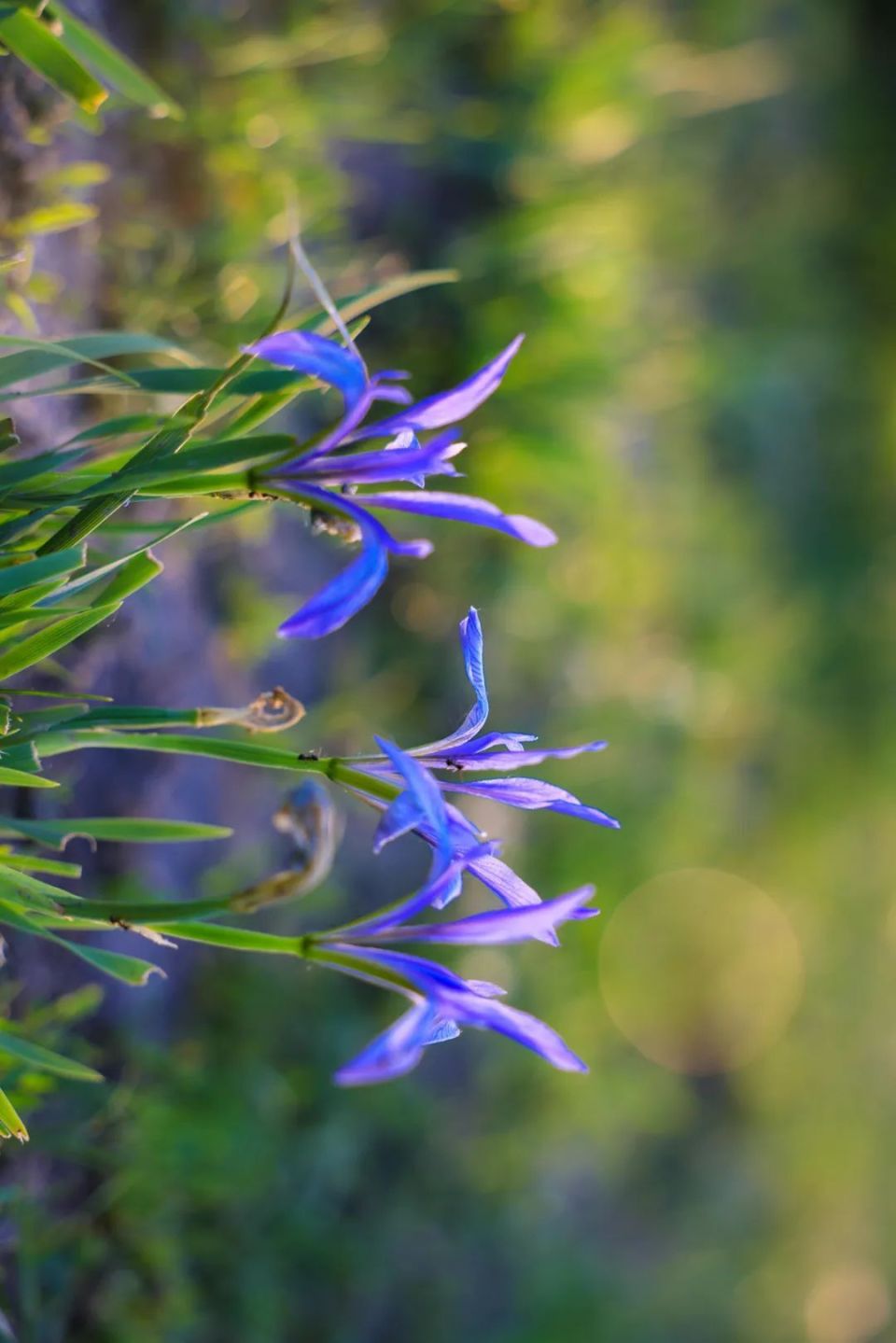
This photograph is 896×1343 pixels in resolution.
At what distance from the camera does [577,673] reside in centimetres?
Result: 191

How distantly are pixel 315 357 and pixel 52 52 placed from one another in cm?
30

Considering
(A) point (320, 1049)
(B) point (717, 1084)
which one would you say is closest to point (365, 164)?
(A) point (320, 1049)

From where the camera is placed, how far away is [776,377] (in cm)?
223

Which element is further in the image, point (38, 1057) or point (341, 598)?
point (38, 1057)

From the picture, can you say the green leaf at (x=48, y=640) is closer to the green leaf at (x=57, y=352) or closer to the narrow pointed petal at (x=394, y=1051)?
the green leaf at (x=57, y=352)

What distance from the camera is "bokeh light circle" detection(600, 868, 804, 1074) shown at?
8.27 feet

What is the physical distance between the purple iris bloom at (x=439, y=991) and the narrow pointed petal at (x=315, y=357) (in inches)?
8.7

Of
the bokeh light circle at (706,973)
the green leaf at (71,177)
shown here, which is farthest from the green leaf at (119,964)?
the bokeh light circle at (706,973)

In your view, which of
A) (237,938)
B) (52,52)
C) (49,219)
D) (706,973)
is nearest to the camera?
(237,938)

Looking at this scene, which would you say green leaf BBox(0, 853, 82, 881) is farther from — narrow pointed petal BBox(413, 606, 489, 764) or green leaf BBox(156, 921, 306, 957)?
narrow pointed petal BBox(413, 606, 489, 764)

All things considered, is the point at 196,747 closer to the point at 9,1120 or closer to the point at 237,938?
the point at 237,938

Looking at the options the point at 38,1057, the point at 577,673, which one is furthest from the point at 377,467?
the point at 577,673

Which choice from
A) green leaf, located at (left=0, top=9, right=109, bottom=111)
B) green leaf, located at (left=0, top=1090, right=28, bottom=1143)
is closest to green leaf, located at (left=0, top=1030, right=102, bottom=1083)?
green leaf, located at (left=0, top=1090, right=28, bottom=1143)

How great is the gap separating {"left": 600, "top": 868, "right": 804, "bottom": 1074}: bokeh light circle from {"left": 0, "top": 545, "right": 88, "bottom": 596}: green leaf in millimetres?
2106
